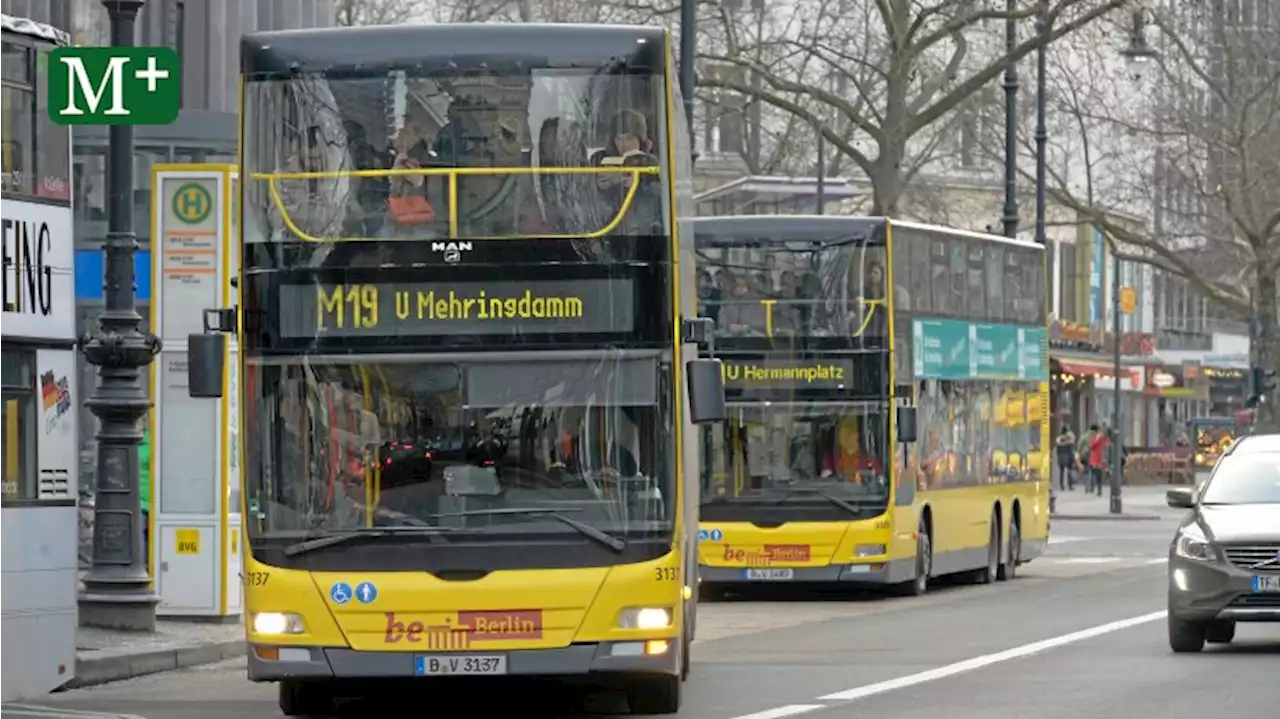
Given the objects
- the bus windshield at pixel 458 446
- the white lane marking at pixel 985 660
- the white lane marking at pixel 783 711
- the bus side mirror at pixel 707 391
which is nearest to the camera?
the bus windshield at pixel 458 446

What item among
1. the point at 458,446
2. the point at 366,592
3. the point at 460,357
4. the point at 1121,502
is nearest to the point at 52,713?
the point at 366,592

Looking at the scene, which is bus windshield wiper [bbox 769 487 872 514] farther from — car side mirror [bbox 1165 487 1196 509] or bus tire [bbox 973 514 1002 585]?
car side mirror [bbox 1165 487 1196 509]

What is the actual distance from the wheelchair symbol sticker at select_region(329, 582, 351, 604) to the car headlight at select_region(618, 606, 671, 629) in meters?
1.36

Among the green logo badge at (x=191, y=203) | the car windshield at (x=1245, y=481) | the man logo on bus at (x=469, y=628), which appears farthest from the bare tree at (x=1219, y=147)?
the man logo on bus at (x=469, y=628)

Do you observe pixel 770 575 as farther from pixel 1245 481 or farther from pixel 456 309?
pixel 456 309

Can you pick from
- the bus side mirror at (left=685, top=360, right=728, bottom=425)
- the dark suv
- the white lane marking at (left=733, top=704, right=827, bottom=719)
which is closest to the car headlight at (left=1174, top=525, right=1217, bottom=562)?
the dark suv

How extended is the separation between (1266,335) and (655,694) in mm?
44826

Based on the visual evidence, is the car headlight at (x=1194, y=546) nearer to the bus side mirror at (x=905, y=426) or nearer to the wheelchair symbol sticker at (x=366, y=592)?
the bus side mirror at (x=905, y=426)

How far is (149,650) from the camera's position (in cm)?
2041

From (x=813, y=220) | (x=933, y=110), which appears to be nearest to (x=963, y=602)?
(x=813, y=220)

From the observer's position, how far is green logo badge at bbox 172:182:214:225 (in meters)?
23.3

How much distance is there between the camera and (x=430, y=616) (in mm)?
15266

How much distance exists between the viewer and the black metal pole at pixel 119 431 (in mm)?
21781

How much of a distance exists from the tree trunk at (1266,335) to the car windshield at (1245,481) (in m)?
36.4
